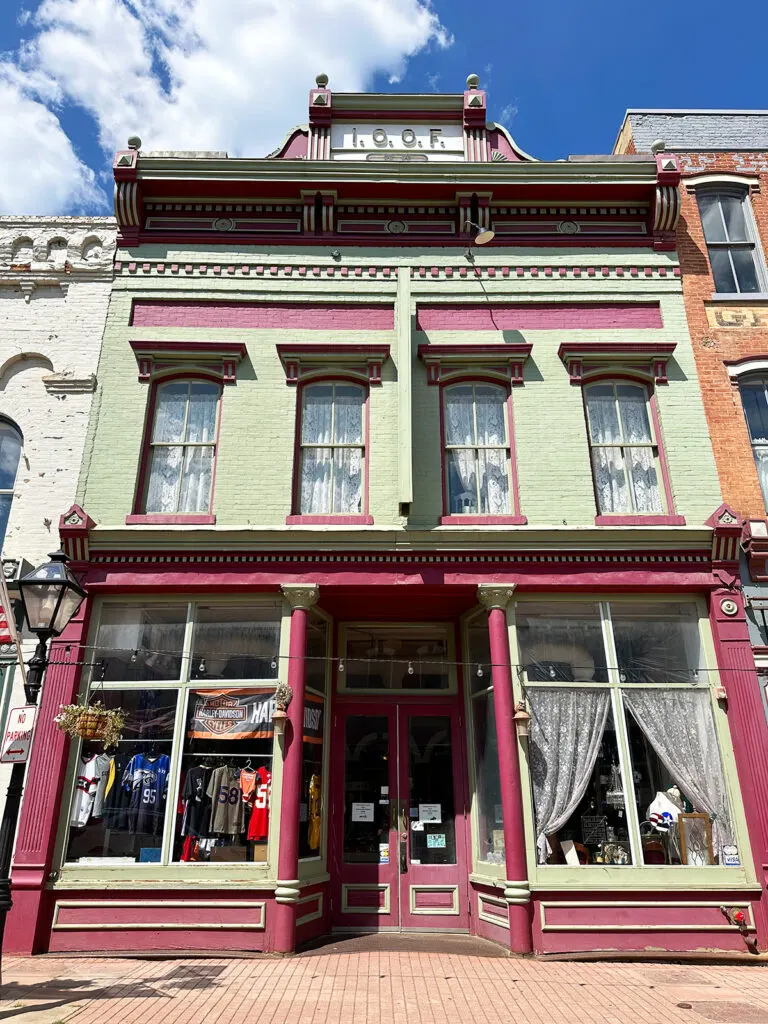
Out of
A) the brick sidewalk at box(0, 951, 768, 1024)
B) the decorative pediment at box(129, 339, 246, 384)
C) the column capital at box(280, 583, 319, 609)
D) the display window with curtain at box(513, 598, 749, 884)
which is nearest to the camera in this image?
the brick sidewalk at box(0, 951, 768, 1024)

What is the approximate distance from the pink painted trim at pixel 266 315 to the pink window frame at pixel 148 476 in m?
0.84

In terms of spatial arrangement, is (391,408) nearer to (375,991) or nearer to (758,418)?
(758,418)

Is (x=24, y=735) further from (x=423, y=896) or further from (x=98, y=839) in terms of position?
(x=423, y=896)

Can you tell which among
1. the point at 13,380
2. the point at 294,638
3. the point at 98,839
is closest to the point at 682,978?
the point at 294,638

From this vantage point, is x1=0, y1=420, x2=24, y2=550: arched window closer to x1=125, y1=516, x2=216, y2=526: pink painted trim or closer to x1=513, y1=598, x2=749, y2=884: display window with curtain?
x1=125, y1=516, x2=216, y2=526: pink painted trim

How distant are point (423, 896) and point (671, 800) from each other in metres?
3.37

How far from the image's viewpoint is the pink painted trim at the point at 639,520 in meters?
9.86

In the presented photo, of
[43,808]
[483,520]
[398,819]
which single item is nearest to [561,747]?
[398,819]

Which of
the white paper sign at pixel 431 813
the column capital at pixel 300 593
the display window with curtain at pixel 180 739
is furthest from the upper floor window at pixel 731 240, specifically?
the white paper sign at pixel 431 813

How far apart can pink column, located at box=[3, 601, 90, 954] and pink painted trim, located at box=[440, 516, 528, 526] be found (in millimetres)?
4837

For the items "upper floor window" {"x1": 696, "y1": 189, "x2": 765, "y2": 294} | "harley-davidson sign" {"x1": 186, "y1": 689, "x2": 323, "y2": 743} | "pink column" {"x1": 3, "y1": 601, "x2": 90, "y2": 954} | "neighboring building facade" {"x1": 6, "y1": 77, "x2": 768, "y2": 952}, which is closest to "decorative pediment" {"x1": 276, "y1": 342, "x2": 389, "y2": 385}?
"neighboring building facade" {"x1": 6, "y1": 77, "x2": 768, "y2": 952}

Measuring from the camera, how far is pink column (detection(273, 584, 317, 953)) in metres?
8.35

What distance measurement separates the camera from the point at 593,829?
884cm

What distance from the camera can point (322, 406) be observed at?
419 inches
